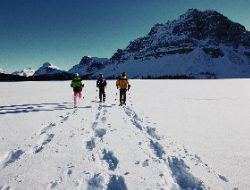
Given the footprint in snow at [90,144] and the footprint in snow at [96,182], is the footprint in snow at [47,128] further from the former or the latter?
the footprint in snow at [96,182]

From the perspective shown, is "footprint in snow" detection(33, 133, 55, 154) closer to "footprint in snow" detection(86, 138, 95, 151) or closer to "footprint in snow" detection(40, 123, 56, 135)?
"footprint in snow" detection(40, 123, 56, 135)

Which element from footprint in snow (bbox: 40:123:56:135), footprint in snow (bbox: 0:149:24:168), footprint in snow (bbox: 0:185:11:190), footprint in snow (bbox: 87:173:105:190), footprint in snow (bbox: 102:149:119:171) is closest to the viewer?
footprint in snow (bbox: 0:185:11:190)

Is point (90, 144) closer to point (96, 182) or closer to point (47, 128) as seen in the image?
point (96, 182)

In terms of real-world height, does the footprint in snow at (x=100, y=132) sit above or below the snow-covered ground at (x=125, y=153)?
below

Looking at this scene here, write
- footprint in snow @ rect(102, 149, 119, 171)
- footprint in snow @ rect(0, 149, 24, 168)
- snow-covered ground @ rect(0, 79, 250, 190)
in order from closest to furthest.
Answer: snow-covered ground @ rect(0, 79, 250, 190) < footprint in snow @ rect(102, 149, 119, 171) < footprint in snow @ rect(0, 149, 24, 168)

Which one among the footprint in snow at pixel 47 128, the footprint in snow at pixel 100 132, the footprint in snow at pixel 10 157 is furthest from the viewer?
the footprint in snow at pixel 47 128

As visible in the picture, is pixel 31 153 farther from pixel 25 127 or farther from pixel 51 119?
pixel 51 119

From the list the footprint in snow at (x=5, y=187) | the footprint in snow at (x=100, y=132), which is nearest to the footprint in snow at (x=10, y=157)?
the footprint in snow at (x=5, y=187)

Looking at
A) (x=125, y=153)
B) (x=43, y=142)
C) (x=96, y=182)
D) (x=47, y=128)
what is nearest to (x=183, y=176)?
(x=96, y=182)

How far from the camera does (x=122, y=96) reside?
2052 centimetres

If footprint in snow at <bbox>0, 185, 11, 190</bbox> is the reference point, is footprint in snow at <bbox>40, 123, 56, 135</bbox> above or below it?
below

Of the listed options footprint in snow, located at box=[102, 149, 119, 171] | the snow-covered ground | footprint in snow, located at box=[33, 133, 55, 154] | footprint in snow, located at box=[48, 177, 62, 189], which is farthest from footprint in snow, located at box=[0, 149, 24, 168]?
footprint in snow, located at box=[102, 149, 119, 171]

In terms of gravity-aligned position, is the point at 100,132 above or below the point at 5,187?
below

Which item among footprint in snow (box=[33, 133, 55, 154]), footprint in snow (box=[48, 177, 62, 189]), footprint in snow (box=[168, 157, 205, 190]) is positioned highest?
footprint in snow (box=[168, 157, 205, 190])
